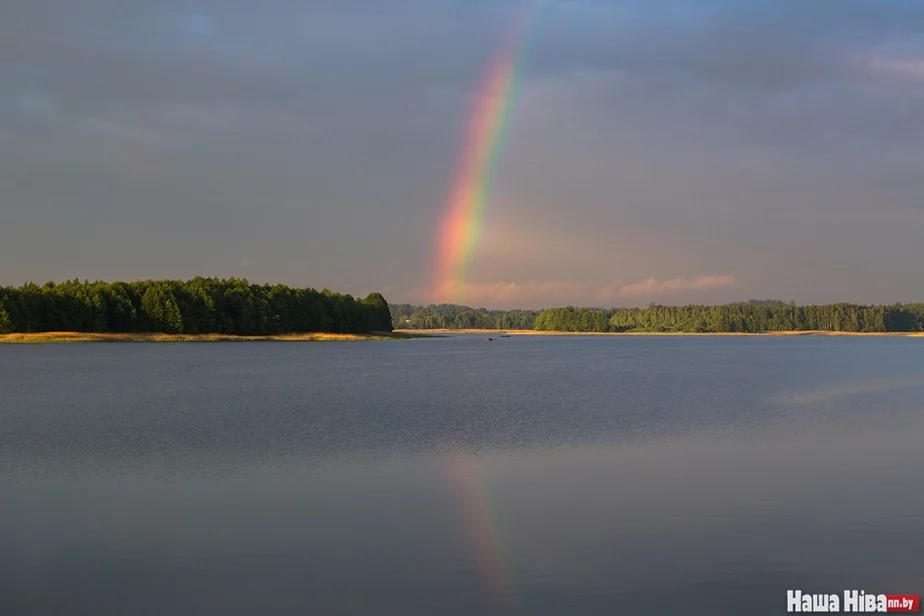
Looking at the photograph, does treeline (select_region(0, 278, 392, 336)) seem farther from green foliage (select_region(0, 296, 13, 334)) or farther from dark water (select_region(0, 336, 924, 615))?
dark water (select_region(0, 336, 924, 615))

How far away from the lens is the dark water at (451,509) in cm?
1353

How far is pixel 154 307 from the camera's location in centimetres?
16775

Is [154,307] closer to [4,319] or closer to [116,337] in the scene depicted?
[116,337]

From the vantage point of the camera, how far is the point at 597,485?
74.3 feet

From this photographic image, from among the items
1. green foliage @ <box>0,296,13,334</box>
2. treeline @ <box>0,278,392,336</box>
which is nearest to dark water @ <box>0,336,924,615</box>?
green foliage @ <box>0,296,13,334</box>

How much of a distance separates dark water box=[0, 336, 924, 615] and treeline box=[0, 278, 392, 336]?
128 meters

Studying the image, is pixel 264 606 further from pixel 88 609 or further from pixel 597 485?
pixel 597 485

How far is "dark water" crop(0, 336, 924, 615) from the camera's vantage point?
44.4ft

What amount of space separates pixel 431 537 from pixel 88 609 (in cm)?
681

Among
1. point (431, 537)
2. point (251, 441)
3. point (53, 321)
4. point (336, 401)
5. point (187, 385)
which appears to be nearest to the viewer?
point (431, 537)

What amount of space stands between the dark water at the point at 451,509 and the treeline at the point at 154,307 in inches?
5028

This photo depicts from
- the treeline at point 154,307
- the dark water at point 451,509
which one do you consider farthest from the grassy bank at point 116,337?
the dark water at point 451,509

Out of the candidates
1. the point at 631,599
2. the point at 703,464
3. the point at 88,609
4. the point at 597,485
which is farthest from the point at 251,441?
the point at 631,599

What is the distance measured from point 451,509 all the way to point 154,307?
161 m
